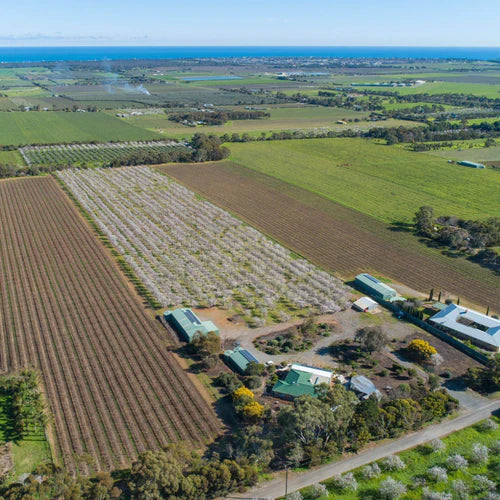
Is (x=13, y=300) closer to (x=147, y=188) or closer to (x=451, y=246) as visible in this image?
(x=147, y=188)

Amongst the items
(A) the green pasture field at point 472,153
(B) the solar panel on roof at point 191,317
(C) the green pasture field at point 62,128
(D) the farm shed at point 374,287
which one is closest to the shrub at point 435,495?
(B) the solar panel on roof at point 191,317

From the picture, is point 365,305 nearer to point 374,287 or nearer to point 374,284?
point 374,287

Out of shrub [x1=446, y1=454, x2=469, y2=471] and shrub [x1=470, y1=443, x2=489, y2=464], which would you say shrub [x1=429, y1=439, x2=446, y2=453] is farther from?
shrub [x1=470, y1=443, x2=489, y2=464]

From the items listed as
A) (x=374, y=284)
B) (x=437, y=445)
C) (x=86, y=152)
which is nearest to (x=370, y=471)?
(x=437, y=445)

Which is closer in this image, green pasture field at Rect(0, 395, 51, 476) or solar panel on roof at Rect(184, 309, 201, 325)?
green pasture field at Rect(0, 395, 51, 476)

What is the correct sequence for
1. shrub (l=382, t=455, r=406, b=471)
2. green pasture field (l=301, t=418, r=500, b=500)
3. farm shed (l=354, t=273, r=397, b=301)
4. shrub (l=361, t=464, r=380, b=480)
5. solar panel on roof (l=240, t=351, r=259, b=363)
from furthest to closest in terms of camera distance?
farm shed (l=354, t=273, r=397, b=301)
solar panel on roof (l=240, t=351, r=259, b=363)
shrub (l=382, t=455, r=406, b=471)
shrub (l=361, t=464, r=380, b=480)
green pasture field (l=301, t=418, r=500, b=500)

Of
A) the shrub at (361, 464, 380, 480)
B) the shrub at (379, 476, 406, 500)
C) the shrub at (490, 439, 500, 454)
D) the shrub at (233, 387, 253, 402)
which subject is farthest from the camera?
the shrub at (233, 387, 253, 402)

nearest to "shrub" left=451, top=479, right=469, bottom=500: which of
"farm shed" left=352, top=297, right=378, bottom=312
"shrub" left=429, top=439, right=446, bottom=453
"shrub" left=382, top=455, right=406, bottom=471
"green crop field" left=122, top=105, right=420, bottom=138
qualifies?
"shrub" left=429, top=439, right=446, bottom=453

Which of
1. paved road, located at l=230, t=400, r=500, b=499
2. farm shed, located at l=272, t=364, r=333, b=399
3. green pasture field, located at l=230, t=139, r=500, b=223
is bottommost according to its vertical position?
paved road, located at l=230, t=400, r=500, b=499
